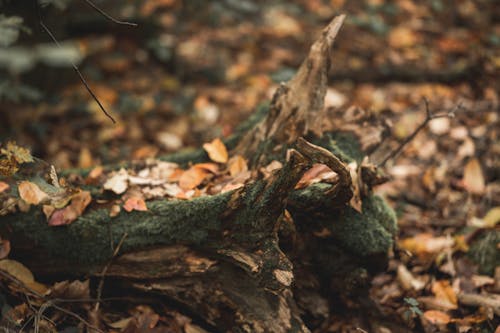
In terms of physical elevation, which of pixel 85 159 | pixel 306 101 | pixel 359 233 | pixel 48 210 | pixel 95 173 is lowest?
pixel 85 159

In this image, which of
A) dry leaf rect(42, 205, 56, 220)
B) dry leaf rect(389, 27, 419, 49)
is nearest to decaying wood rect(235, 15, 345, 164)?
dry leaf rect(42, 205, 56, 220)

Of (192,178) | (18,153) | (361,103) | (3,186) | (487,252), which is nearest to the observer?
(18,153)

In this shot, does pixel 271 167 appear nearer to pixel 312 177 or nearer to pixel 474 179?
pixel 312 177

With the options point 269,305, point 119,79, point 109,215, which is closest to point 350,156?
point 269,305

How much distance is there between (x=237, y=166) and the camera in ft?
7.68

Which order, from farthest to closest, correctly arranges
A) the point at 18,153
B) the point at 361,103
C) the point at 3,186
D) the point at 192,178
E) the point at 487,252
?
the point at 361,103, the point at 487,252, the point at 192,178, the point at 3,186, the point at 18,153

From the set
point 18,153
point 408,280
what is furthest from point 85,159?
point 408,280

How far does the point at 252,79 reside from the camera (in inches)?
200

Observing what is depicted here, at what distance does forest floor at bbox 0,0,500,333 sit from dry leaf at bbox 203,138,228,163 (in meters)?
0.67

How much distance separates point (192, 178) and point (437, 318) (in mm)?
1501

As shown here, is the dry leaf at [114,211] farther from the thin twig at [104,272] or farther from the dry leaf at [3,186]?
the dry leaf at [3,186]

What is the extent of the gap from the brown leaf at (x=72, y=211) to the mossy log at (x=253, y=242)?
0.04 meters

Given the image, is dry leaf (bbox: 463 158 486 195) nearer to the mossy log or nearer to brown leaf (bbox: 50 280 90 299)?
the mossy log

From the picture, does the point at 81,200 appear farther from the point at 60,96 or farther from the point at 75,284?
the point at 60,96
